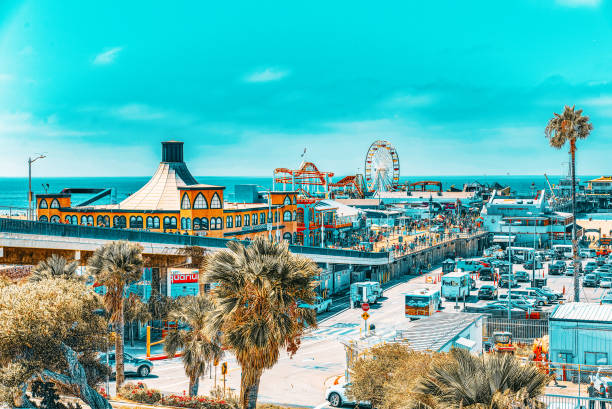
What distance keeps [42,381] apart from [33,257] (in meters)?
15.7

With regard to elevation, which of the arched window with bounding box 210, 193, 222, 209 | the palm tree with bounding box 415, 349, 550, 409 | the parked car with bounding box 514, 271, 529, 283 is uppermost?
the arched window with bounding box 210, 193, 222, 209

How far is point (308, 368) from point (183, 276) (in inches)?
571

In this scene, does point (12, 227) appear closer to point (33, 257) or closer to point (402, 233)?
point (33, 257)

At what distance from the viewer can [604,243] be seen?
3649 inches

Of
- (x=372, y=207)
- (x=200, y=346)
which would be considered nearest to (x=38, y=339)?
(x=200, y=346)

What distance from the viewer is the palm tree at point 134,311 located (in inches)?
1443

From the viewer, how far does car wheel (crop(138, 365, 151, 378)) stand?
3347 cm

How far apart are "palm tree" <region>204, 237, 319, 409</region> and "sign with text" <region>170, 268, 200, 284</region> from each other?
25.3 m

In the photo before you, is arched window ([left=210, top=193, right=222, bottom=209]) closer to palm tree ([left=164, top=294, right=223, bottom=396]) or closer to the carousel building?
the carousel building

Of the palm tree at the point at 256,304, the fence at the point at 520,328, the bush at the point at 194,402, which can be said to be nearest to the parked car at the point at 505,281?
the fence at the point at 520,328

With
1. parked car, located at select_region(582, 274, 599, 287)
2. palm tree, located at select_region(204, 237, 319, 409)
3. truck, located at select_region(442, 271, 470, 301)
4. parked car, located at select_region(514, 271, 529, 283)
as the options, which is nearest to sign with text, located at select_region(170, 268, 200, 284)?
truck, located at select_region(442, 271, 470, 301)

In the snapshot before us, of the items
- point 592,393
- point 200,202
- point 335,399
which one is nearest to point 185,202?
point 200,202

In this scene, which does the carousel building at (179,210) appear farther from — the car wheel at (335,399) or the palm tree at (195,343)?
A: the car wheel at (335,399)

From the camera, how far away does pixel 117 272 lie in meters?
29.4
